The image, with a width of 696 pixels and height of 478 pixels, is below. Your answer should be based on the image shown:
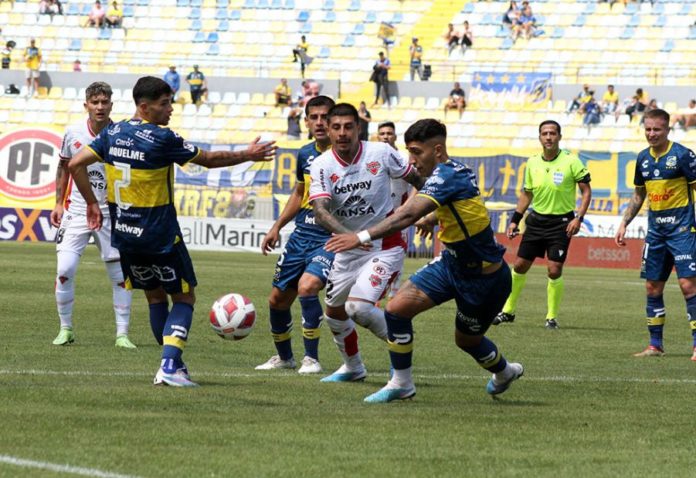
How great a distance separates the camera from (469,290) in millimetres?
8961

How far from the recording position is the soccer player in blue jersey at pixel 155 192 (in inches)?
372

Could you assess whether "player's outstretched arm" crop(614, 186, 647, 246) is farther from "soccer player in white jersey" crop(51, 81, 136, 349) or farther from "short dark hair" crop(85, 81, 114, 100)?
"short dark hair" crop(85, 81, 114, 100)

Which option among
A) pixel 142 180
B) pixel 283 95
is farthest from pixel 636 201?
pixel 283 95

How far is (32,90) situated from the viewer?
45.8 meters

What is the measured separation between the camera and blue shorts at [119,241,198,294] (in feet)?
31.8

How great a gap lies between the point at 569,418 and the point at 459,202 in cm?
159

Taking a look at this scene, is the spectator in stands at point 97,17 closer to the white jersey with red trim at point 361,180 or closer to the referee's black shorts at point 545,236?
the referee's black shorts at point 545,236

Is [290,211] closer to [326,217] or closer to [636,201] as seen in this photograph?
[326,217]

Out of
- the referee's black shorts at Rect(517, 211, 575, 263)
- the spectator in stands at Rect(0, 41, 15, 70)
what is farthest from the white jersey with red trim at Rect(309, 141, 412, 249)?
the spectator in stands at Rect(0, 41, 15, 70)

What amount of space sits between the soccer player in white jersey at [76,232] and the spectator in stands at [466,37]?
3383cm

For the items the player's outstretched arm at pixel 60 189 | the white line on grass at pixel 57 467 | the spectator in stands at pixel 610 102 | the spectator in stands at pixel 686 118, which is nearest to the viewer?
the white line on grass at pixel 57 467

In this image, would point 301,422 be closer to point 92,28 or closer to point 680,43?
point 680,43

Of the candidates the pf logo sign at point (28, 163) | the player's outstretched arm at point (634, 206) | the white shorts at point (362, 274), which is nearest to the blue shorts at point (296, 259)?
the white shorts at point (362, 274)

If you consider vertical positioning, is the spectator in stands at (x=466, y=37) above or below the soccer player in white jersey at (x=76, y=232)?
above
